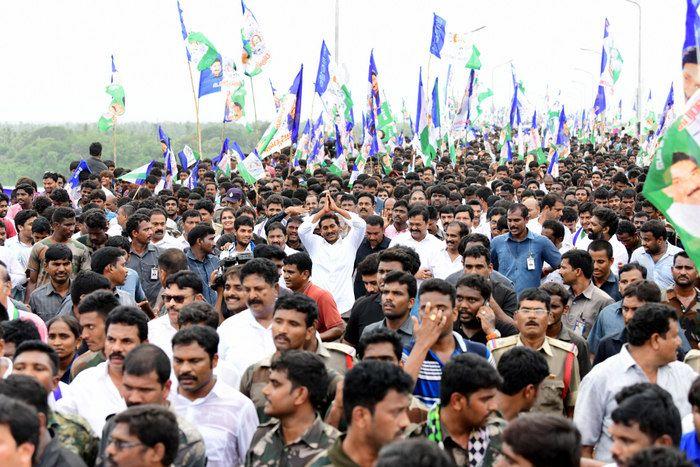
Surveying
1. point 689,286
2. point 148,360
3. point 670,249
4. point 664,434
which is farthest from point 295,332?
point 670,249

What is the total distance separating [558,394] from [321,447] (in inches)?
76.3

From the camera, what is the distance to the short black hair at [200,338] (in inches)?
212

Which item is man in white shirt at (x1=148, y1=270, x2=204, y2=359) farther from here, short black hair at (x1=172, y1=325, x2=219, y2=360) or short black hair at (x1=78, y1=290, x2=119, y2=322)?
short black hair at (x1=172, y1=325, x2=219, y2=360)

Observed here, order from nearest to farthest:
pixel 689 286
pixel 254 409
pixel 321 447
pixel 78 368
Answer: pixel 321 447, pixel 254 409, pixel 78 368, pixel 689 286

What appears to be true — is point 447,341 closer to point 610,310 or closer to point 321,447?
point 321,447

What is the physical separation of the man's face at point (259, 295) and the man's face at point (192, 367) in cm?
153

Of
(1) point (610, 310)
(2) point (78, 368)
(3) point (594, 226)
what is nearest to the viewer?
(2) point (78, 368)

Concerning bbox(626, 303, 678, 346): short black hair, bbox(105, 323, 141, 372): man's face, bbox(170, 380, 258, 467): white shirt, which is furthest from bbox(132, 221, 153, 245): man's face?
bbox(626, 303, 678, 346): short black hair

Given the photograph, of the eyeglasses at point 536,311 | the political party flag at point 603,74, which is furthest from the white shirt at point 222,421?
the political party flag at point 603,74

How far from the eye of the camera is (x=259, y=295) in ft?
22.9

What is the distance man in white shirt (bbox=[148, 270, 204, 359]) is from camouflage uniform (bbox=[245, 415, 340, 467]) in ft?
7.29

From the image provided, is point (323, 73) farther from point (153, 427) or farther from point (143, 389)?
point (153, 427)

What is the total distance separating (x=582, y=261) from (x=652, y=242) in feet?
6.03

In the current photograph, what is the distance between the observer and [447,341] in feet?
19.3
